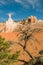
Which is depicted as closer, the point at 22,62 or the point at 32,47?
the point at 22,62

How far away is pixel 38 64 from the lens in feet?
80.2

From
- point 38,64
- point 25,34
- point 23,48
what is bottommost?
point 38,64

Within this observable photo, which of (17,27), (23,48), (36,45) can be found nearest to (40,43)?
(36,45)

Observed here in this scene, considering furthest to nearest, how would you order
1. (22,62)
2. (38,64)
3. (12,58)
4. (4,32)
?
(4,32) → (22,62) → (38,64) → (12,58)

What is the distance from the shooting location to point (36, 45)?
2977cm

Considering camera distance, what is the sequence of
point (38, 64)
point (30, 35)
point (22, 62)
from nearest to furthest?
point (38, 64) → point (22, 62) → point (30, 35)

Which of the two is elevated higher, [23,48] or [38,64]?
[23,48]

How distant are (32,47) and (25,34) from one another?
2837 mm

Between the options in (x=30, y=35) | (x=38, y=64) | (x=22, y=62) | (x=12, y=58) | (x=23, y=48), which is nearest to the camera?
(x=12, y=58)

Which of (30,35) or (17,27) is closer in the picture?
(30,35)

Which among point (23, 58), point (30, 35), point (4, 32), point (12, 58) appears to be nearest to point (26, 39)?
point (30, 35)

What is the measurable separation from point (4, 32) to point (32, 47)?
638 centimetres

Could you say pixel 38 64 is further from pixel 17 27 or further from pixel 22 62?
pixel 17 27

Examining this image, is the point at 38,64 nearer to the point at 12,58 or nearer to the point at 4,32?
the point at 12,58
